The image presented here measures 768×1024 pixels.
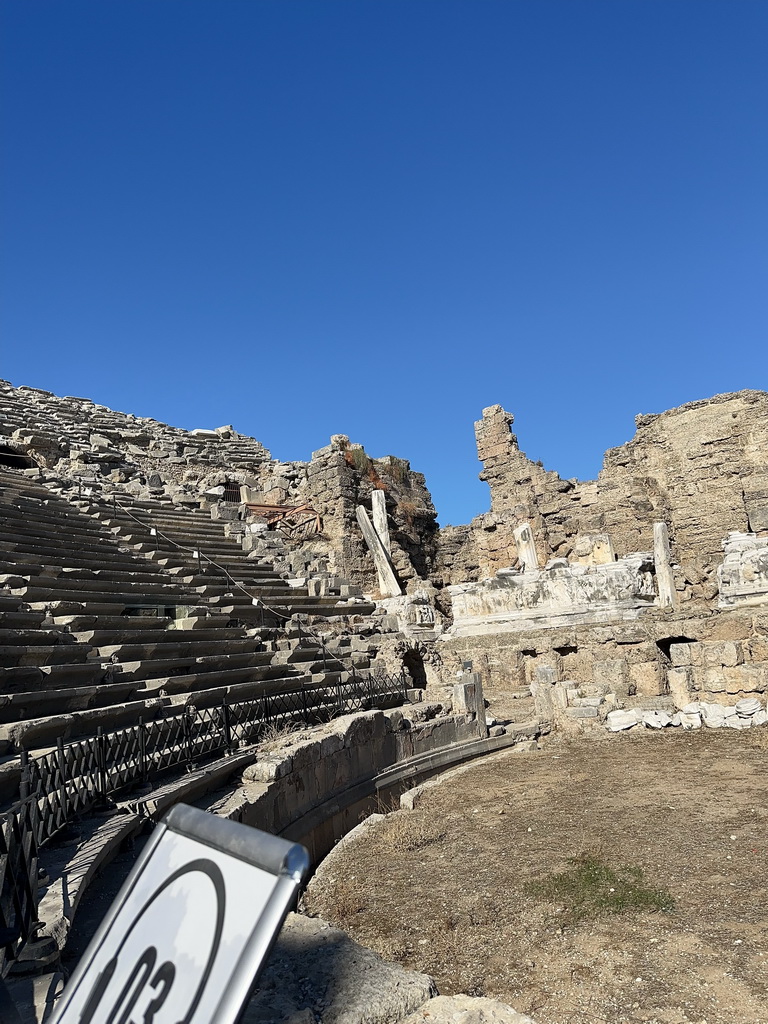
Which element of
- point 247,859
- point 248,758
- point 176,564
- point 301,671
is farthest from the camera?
point 176,564

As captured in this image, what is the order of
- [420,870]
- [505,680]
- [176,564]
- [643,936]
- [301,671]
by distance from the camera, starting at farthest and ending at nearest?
[505,680] < [176,564] < [301,671] < [420,870] < [643,936]

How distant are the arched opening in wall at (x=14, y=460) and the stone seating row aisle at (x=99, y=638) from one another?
679 centimetres

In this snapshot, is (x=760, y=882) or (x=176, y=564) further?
(x=176, y=564)

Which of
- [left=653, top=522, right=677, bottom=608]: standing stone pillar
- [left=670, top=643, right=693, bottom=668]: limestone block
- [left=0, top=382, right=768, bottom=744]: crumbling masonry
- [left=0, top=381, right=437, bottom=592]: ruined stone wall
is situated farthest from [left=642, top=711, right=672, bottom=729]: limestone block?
[left=0, top=381, right=437, bottom=592]: ruined stone wall

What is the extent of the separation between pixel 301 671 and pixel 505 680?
615 cm

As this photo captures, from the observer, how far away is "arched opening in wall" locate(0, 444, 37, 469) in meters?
20.4

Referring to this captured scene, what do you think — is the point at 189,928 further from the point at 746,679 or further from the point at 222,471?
the point at 222,471

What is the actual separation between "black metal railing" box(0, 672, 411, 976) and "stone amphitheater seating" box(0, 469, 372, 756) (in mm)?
504

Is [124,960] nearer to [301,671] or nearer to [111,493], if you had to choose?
[301,671]

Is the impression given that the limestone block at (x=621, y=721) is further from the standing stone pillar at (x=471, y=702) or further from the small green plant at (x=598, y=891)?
the small green plant at (x=598, y=891)

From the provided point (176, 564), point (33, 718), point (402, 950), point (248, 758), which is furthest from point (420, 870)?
point (176, 564)

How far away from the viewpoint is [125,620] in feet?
32.1

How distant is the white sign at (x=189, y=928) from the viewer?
107cm

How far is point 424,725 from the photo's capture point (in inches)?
406
